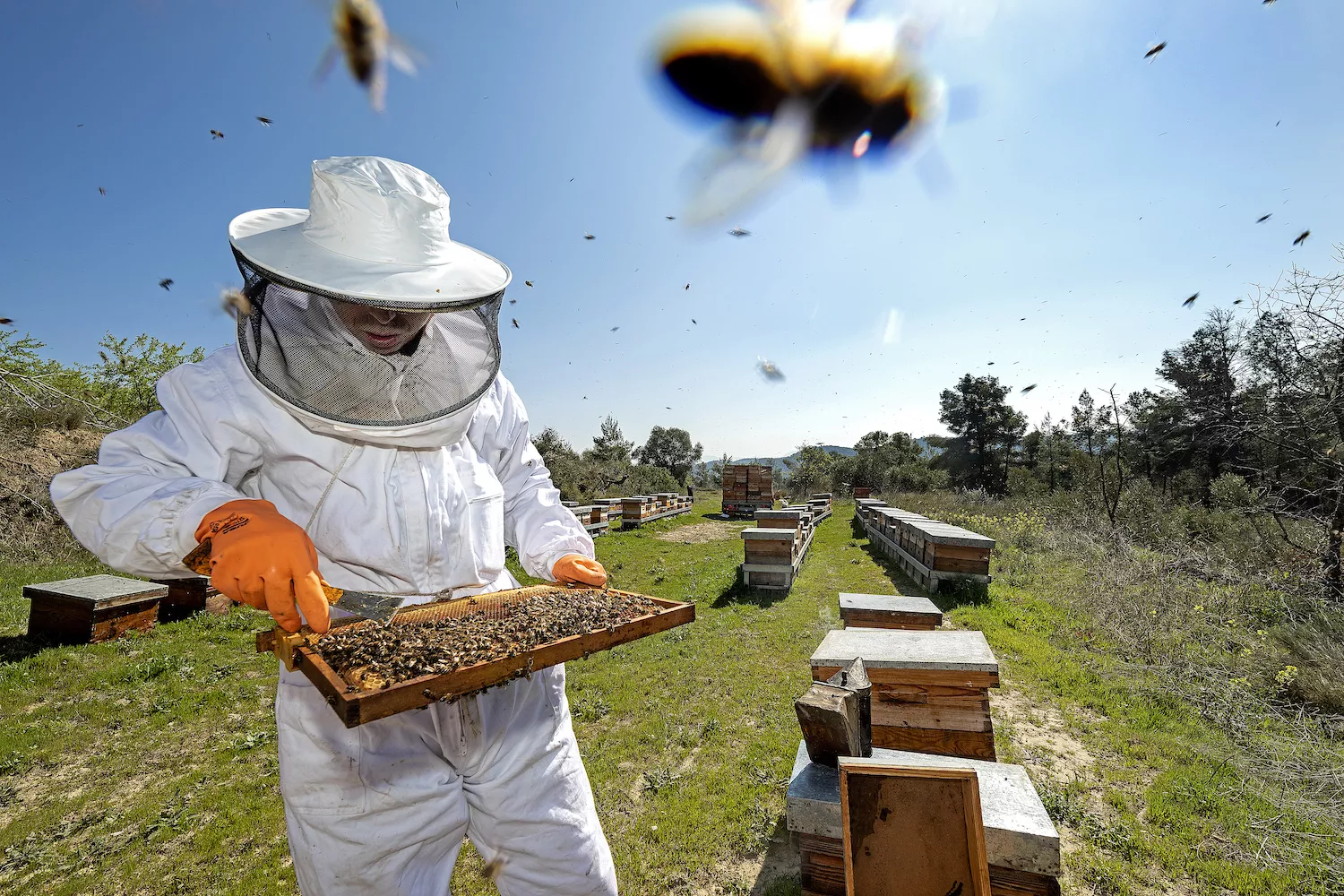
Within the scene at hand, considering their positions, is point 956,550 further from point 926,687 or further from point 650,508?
point 650,508

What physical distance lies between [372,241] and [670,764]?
12.2 ft

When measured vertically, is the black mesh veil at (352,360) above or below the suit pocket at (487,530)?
above

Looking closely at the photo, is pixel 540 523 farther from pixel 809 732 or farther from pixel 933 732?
pixel 933 732

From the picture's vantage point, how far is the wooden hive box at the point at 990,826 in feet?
6.33

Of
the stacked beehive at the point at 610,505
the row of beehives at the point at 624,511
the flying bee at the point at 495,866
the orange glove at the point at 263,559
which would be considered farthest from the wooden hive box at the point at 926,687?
the stacked beehive at the point at 610,505

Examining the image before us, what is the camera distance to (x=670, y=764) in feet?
12.9

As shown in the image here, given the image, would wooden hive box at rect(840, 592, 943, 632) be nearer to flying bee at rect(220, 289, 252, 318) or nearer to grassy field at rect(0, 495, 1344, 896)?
grassy field at rect(0, 495, 1344, 896)

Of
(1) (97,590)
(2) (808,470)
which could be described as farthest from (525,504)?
(2) (808,470)

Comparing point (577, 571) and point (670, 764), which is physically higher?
point (577, 571)

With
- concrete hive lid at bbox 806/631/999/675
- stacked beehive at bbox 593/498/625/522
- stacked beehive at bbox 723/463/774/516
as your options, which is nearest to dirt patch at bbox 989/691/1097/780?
concrete hive lid at bbox 806/631/999/675

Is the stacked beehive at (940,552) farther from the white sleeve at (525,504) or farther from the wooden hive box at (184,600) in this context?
the wooden hive box at (184,600)

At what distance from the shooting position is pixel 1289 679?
13.8ft

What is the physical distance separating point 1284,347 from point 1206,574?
294cm

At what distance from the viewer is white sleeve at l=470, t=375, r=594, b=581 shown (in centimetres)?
233
